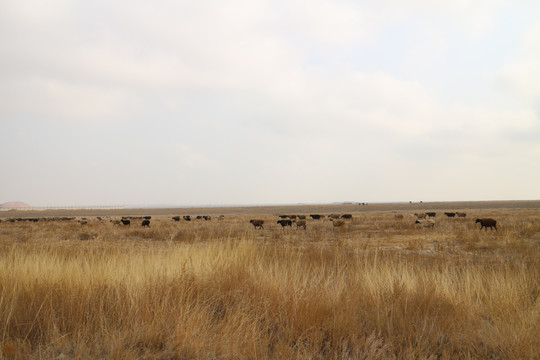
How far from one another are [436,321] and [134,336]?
3492mm

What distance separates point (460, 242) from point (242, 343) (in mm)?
16227

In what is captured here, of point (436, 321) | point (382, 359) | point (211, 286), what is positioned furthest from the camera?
point (211, 286)

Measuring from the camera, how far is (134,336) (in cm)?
322

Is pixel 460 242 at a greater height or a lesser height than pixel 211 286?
lesser

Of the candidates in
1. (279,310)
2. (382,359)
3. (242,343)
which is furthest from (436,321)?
(242,343)

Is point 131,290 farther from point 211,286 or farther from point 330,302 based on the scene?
point 330,302

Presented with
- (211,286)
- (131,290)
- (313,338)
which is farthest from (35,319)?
(313,338)

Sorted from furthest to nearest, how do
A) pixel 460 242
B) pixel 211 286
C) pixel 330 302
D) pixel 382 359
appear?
pixel 460 242 < pixel 211 286 < pixel 330 302 < pixel 382 359

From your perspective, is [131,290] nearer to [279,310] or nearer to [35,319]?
[35,319]

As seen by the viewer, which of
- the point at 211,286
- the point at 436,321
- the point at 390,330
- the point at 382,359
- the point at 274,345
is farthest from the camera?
the point at 211,286

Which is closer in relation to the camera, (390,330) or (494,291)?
(390,330)

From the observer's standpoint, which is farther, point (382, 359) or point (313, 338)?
point (313, 338)

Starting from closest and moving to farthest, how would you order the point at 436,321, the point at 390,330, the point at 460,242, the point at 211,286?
the point at 390,330, the point at 436,321, the point at 211,286, the point at 460,242

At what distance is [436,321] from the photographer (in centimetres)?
394
